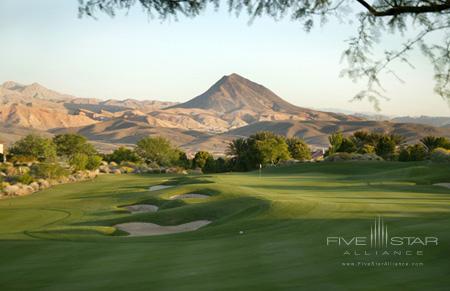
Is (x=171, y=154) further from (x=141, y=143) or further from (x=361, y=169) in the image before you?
(x=361, y=169)

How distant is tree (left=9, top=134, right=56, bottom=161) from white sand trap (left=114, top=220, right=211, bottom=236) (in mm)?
43592

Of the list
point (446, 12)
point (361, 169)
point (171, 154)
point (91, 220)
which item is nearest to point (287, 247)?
point (446, 12)

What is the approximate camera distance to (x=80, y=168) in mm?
53750

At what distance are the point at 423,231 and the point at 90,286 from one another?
21.9 ft

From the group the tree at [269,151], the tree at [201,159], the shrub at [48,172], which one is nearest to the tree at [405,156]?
the tree at [269,151]

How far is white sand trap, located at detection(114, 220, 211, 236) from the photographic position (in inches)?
806

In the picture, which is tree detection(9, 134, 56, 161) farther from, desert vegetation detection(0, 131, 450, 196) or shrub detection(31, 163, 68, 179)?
shrub detection(31, 163, 68, 179)

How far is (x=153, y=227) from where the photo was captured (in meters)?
21.3

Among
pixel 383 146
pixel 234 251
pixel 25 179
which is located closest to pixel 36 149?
pixel 25 179

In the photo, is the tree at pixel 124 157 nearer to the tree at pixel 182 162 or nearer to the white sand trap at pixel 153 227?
the tree at pixel 182 162

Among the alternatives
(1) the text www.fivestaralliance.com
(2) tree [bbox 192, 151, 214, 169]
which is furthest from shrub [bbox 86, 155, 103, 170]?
(1) the text www.fivestaralliance.com

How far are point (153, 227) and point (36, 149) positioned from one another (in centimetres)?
4841

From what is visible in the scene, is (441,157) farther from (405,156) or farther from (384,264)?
(384,264)

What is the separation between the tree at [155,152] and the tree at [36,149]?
1238cm
